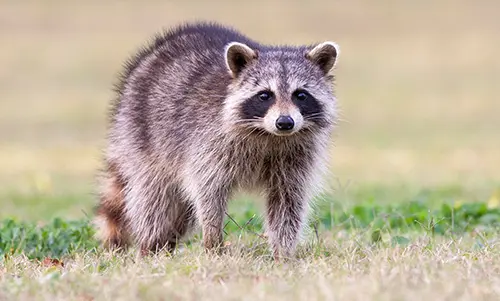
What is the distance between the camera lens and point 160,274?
5801 mm

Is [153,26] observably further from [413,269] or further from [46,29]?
[413,269]

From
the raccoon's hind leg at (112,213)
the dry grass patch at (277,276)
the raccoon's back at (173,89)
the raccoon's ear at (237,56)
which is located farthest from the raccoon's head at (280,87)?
the raccoon's hind leg at (112,213)

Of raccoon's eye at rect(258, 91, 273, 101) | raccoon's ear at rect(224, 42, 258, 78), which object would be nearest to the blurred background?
raccoon's ear at rect(224, 42, 258, 78)

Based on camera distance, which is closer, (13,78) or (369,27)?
(13,78)

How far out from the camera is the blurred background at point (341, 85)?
54.6 feet

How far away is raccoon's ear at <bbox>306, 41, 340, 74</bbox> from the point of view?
739 centimetres

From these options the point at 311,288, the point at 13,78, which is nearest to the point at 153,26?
the point at 13,78

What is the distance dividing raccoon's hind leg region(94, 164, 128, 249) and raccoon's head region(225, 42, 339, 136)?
1.50 metres

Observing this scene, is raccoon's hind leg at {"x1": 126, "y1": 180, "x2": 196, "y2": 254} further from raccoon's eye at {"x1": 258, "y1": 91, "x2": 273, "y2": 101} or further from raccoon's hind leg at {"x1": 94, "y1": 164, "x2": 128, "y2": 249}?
raccoon's eye at {"x1": 258, "y1": 91, "x2": 273, "y2": 101}

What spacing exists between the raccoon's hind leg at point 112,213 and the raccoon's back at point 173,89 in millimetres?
332

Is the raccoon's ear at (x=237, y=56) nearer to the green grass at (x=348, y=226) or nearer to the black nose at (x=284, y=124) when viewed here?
the black nose at (x=284, y=124)

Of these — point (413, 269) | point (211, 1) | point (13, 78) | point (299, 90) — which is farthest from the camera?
point (211, 1)

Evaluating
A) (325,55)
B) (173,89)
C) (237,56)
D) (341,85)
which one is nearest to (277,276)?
(237,56)

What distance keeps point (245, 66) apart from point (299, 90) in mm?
460
